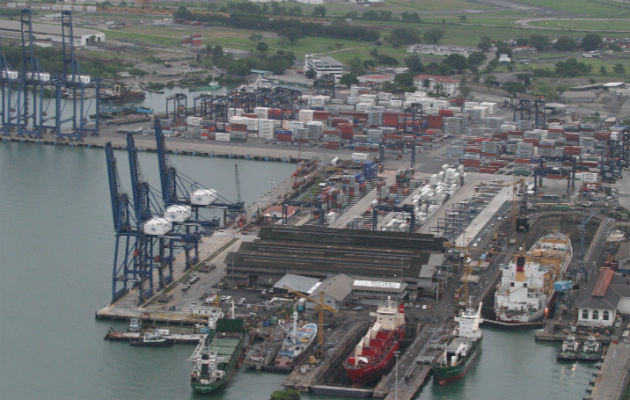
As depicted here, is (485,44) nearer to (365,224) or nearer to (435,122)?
(435,122)

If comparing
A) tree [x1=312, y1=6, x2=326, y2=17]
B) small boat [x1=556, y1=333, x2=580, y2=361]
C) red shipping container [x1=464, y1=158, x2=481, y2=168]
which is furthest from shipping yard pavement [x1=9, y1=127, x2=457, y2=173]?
tree [x1=312, y1=6, x2=326, y2=17]

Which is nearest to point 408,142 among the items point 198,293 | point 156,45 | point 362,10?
point 198,293

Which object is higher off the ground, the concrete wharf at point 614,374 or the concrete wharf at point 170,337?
the concrete wharf at point 614,374

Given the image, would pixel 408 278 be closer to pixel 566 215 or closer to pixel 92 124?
pixel 566 215

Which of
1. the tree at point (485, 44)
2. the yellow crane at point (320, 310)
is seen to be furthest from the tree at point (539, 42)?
the yellow crane at point (320, 310)

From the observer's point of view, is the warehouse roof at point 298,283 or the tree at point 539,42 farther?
the tree at point 539,42

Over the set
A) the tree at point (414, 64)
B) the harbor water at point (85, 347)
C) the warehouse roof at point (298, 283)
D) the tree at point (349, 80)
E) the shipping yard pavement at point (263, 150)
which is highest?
the tree at point (414, 64)

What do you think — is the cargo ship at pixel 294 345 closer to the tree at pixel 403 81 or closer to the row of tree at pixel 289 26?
the tree at pixel 403 81
